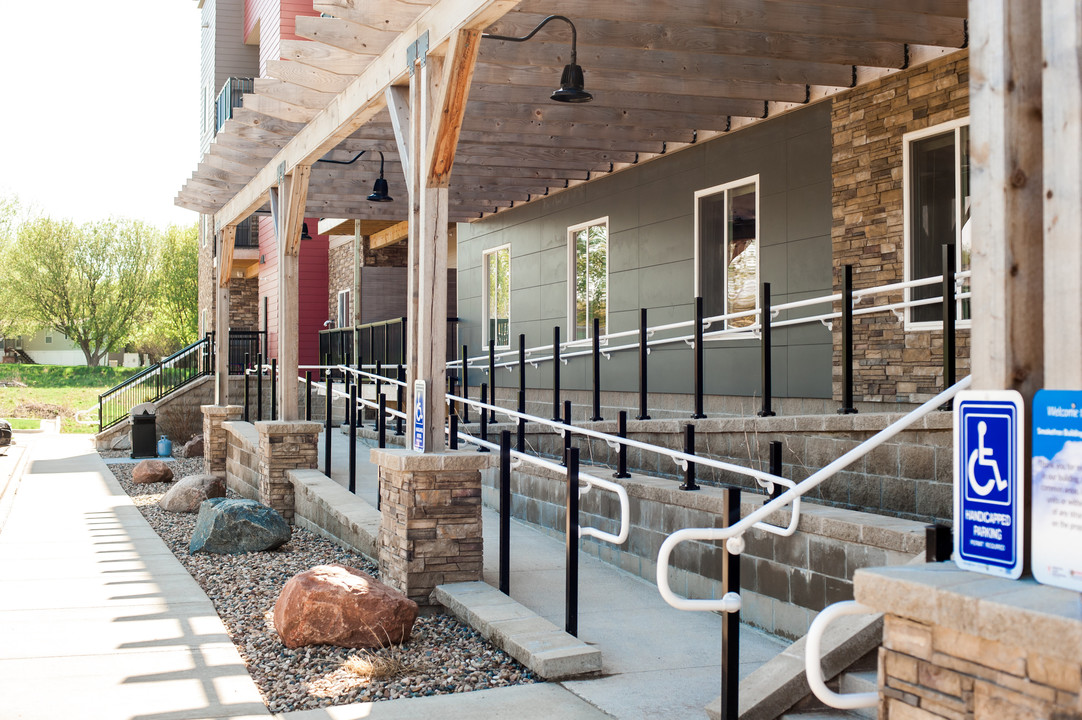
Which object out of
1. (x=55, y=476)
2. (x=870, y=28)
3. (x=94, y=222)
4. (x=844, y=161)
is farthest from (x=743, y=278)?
(x=94, y=222)

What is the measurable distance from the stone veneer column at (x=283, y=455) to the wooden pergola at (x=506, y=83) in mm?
285

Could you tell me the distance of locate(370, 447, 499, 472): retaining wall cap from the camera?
6406 mm

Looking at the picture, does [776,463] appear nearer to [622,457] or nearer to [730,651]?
[622,457]

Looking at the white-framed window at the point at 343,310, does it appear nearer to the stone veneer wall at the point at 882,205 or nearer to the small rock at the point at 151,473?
the small rock at the point at 151,473

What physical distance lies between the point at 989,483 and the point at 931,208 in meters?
6.55

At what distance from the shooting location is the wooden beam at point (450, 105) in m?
6.13

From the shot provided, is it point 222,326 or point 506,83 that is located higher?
point 506,83

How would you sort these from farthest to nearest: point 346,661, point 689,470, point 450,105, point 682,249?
point 682,249, point 689,470, point 450,105, point 346,661

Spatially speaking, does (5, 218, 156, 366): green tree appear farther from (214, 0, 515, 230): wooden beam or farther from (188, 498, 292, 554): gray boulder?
(188, 498, 292, 554): gray boulder

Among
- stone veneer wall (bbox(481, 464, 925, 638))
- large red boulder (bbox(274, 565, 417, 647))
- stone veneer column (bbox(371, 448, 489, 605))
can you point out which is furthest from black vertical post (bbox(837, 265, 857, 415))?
large red boulder (bbox(274, 565, 417, 647))

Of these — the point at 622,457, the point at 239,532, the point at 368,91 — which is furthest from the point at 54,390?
the point at 622,457

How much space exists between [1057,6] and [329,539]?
813 cm

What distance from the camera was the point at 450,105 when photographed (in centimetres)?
630

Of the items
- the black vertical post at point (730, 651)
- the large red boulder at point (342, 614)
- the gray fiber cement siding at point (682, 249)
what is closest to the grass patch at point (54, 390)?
the gray fiber cement siding at point (682, 249)
